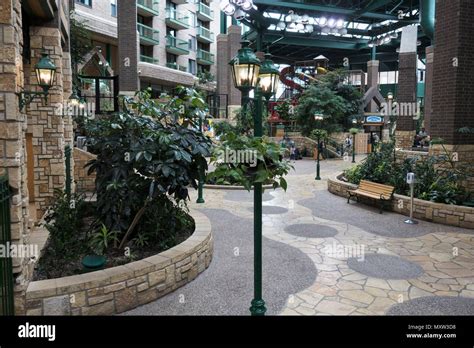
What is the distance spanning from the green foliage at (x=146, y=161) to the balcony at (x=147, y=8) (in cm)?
2772

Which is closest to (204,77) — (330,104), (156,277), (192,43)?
(192,43)

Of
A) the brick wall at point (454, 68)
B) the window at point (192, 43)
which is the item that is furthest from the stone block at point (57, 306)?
the window at point (192, 43)

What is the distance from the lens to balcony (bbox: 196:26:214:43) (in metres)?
39.7

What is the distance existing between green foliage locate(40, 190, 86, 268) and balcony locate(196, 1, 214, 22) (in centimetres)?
3662

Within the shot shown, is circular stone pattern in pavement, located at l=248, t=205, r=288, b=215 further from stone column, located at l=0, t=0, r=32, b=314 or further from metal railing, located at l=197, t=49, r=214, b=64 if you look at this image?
metal railing, located at l=197, t=49, r=214, b=64

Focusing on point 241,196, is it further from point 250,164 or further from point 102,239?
point 250,164

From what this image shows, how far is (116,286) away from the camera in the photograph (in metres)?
4.75

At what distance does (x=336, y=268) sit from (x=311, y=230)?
245 cm

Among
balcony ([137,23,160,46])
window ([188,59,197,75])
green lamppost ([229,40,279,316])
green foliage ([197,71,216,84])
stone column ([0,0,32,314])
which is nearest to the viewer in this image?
stone column ([0,0,32,314])

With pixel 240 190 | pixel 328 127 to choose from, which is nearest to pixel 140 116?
pixel 240 190

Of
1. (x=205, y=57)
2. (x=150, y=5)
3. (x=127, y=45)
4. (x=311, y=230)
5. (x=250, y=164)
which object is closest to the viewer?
(x=250, y=164)

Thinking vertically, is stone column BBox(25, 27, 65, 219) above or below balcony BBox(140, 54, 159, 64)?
below

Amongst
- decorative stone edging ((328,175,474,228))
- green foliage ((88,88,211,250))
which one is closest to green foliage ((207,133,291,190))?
green foliage ((88,88,211,250))

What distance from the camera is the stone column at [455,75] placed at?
10.1 metres
